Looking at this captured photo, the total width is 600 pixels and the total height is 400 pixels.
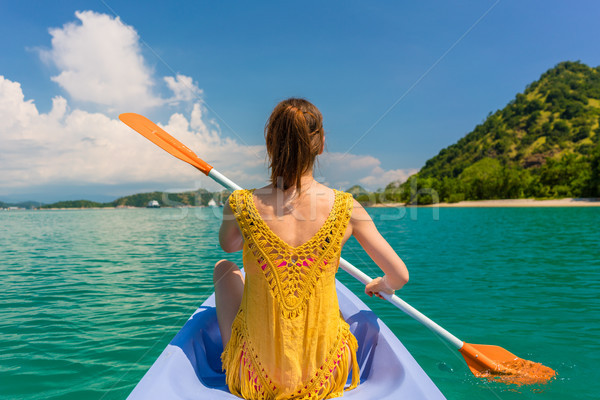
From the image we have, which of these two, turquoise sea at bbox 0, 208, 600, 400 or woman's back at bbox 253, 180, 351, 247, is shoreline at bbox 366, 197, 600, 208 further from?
woman's back at bbox 253, 180, 351, 247

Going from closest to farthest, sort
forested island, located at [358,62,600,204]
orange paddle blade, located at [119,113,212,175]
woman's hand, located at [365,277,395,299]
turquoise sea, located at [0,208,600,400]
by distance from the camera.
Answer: woman's hand, located at [365,277,395,299] < turquoise sea, located at [0,208,600,400] < orange paddle blade, located at [119,113,212,175] < forested island, located at [358,62,600,204]

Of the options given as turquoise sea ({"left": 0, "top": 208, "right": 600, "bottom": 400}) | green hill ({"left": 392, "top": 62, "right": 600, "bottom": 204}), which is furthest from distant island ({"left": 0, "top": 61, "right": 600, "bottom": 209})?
turquoise sea ({"left": 0, "top": 208, "right": 600, "bottom": 400})

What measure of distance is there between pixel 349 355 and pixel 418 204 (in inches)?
3493

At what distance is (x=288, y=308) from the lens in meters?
1.69

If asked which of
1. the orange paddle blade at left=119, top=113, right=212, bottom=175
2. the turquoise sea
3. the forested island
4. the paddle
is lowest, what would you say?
the turquoise sea

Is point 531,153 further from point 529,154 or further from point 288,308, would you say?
point 288,308

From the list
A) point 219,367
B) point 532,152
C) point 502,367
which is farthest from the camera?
point 532,152

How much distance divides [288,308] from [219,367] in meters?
1.23

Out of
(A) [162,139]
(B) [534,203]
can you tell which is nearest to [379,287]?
(A) [162,139]

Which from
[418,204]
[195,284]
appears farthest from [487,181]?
[195,284]

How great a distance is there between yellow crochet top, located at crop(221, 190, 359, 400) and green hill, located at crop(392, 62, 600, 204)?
202 feet

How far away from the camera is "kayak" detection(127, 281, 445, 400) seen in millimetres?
1760

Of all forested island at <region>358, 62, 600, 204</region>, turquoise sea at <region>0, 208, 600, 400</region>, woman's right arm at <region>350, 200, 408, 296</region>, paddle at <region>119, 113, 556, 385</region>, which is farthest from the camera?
forested island at <region>358, 62, 600, 204</region>

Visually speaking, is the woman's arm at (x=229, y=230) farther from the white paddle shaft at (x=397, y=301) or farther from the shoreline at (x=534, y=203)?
the shoreline at (x=534, y=203)
